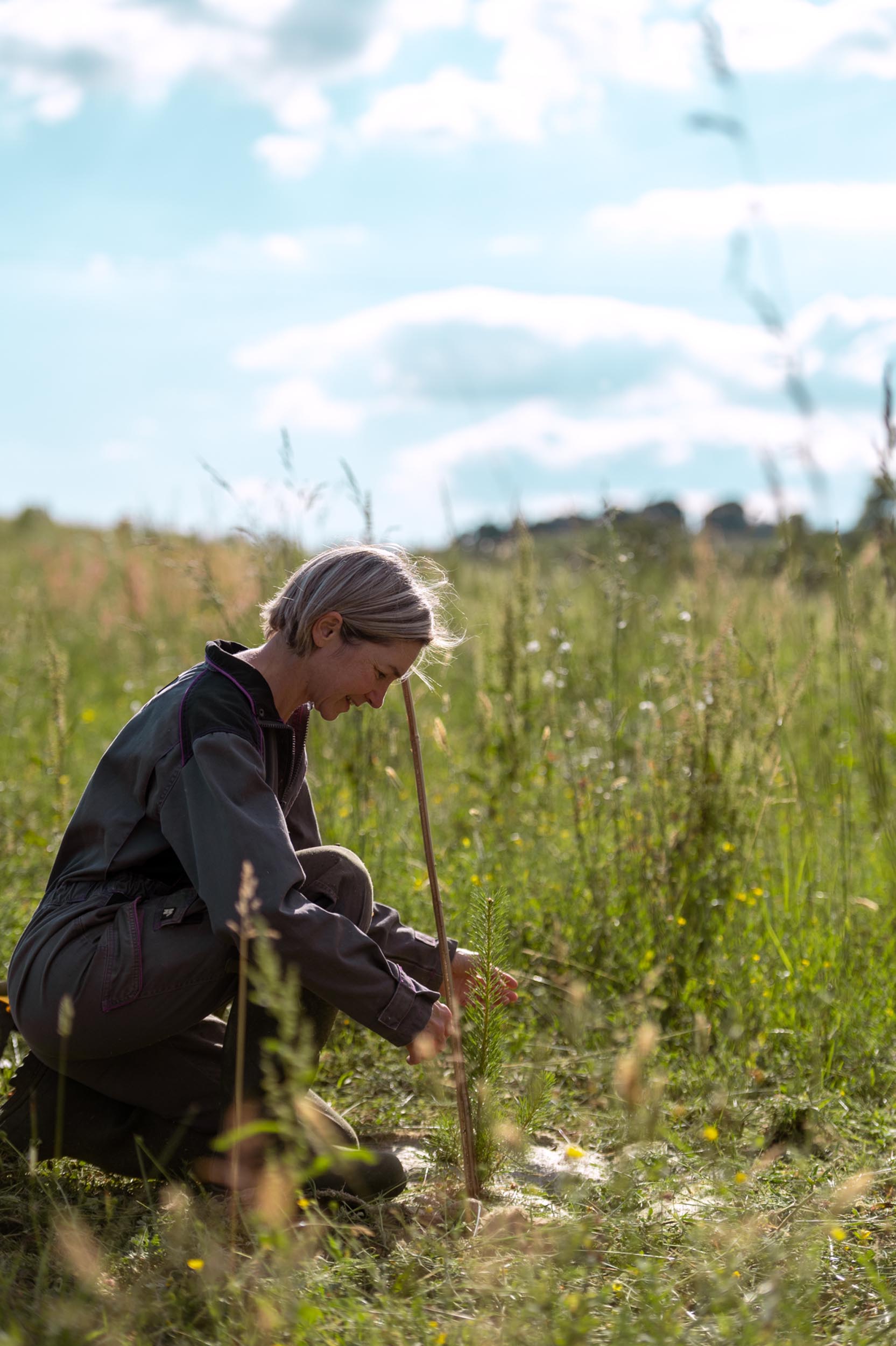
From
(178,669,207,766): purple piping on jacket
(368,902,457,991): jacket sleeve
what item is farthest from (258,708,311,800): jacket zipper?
(368,902,457,991): jacket sleeve

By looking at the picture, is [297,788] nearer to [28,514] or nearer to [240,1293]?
[240,1293]

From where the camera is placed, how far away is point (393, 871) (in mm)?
3611

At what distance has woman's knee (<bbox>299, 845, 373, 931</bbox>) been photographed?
2.41 m

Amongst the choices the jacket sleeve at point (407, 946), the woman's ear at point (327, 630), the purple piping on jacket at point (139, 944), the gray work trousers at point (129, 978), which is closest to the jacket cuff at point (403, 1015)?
the gray work trousers at point (129, 978)

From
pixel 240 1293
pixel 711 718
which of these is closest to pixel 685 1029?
pixel 711 718

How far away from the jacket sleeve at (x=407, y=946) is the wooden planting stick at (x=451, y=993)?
0.22m

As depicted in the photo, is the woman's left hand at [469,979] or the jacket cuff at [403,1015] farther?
the woman's left hand at [469,979]

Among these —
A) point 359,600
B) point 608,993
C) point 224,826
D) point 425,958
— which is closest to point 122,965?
point 224,826

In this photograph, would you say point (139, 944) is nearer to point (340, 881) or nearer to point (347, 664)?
point (340, 881)

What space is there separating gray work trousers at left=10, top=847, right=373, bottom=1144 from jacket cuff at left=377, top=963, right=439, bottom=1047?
0.73ft

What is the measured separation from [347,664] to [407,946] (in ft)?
2.11

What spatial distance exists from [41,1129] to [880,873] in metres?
2.67

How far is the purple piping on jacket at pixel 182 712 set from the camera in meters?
2.15

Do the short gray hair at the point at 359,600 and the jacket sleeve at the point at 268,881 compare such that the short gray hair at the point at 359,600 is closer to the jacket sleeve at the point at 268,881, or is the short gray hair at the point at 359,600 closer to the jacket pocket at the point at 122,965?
the jacket sleeve at the point at 268,881
